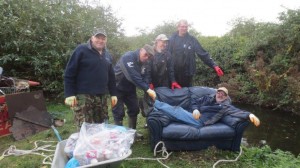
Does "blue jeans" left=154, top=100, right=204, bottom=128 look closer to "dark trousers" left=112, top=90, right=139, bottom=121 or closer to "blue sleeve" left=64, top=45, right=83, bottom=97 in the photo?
"dark trousers" left=112, top=90, right=139, bottom=121

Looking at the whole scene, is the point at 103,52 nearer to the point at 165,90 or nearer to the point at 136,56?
the point at 136,56

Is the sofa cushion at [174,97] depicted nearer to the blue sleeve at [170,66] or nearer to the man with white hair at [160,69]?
the man with white hair at [160,69]

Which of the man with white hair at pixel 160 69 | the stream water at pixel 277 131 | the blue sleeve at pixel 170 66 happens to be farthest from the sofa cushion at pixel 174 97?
the stream water at pixel 277 131

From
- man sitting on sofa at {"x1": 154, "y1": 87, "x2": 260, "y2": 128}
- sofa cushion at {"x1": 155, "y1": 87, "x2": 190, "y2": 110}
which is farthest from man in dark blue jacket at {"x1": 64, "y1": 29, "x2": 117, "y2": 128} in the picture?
sofa cushion at {"x1": 155, "y1": 87, "x2": 190, "y2": 110}

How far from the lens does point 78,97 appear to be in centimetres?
349

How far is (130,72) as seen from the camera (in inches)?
153

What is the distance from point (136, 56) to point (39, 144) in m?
2.07

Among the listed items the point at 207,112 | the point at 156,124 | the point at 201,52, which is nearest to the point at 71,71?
the point at 156,124

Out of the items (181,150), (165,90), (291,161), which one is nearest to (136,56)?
(165,90)

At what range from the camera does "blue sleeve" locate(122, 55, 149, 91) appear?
153 inches

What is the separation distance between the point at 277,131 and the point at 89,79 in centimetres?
498

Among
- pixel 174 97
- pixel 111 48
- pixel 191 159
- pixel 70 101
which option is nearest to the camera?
pixel 70 101

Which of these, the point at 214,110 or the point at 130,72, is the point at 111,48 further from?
the point at 214,110

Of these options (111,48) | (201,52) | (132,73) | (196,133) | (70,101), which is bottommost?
(196,133)
